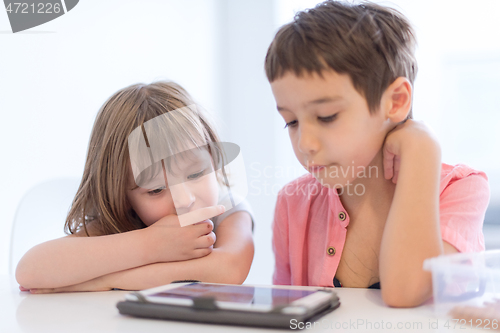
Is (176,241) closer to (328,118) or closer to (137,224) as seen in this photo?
(137,224)

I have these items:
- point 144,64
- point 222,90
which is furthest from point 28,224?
point 222,90

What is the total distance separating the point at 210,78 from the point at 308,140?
116cm

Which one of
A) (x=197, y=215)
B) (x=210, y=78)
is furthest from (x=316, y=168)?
(x=210, y=78)

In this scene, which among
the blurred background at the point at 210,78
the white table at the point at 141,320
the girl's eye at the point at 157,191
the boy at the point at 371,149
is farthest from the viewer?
the blurred background at the point at 210,78

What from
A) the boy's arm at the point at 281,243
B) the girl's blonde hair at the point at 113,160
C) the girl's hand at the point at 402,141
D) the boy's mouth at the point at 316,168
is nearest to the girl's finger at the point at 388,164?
the girl's hand at the point at 402,141

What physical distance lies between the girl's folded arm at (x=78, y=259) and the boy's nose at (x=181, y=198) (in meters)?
0.09

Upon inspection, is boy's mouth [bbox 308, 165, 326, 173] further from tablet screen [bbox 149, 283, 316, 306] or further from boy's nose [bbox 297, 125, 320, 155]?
tablet screen [bbox 149, 283, 316, 306]

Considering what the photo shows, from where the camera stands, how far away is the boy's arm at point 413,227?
0.51 m

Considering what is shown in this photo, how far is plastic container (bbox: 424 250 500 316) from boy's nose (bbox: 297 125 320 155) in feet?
0.74

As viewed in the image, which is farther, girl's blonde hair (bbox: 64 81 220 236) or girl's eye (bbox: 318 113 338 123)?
girl's blonde hair (bbox: 64 81 220 236)

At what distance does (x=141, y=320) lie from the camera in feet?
1.48

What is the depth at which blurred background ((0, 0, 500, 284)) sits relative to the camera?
101 cm

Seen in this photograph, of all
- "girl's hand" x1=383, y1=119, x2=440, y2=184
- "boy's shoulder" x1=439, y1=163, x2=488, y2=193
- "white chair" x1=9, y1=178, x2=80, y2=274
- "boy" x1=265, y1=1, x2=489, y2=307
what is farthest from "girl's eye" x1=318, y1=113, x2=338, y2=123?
"white chair" x1=9, y1=178, x2=80, y2=274

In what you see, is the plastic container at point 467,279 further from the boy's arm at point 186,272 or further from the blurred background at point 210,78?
the blurred background at point 210,78
